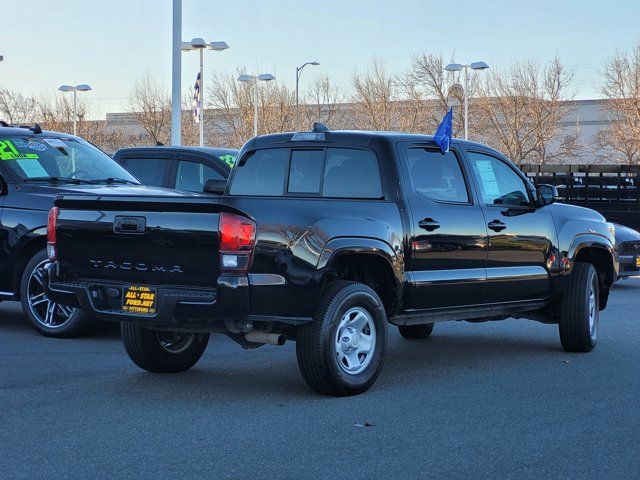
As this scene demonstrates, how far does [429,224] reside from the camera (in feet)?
25.9

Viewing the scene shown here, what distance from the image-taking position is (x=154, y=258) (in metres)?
6.95

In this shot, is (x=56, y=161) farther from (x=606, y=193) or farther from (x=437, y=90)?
(x=437, y=90)

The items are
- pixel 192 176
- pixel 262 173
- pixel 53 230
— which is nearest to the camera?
pixel 53 230

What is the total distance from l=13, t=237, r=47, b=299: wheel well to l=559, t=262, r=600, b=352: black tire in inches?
188

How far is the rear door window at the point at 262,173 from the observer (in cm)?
834

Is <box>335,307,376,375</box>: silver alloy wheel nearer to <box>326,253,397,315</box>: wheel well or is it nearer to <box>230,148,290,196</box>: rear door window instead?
<box>326,253,397,315</box>: wheel well

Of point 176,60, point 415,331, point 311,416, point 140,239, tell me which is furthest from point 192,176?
point 176,60

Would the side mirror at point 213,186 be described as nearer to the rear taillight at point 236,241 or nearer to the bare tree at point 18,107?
the rear taillight at point 236,241

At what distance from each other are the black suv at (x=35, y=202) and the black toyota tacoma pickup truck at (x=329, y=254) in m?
1.76

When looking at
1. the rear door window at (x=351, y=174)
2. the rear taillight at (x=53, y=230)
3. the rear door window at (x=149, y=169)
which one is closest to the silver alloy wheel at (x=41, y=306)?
the rear taillight at (x=53, y=230)

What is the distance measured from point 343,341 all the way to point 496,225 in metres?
2.09

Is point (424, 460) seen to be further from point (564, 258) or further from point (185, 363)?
point (564, 258)

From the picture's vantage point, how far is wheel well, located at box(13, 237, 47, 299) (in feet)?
32.6

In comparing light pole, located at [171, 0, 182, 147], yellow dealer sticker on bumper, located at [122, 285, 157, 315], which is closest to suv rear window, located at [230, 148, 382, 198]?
yellow dealer sticker on bumper, located at [122, 285, 157, 315]
